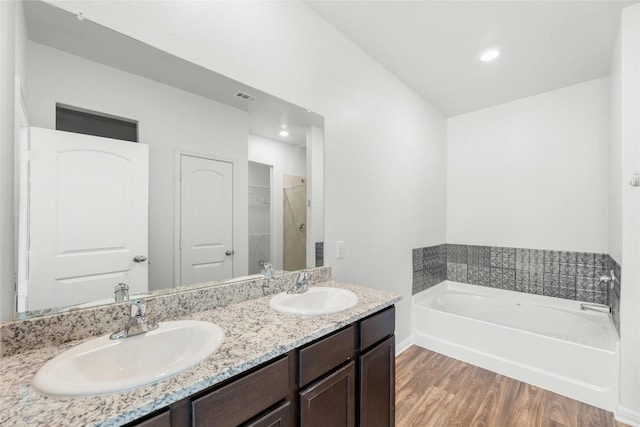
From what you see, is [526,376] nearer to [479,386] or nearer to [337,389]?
[479,386]

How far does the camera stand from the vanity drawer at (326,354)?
1.01m

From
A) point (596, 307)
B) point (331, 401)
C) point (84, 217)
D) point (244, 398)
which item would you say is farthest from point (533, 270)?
point (84, 217)

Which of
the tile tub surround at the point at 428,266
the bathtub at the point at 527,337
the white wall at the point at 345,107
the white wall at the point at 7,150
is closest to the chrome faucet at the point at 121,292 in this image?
the white wall at the point at 7,150

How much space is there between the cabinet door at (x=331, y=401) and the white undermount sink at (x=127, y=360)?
415 millimetres

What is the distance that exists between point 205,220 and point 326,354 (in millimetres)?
821

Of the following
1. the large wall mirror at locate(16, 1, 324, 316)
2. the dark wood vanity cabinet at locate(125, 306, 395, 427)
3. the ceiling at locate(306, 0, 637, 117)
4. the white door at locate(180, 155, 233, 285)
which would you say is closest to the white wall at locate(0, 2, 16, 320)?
the large wall mirror at locate(16, 1, 324, 316)

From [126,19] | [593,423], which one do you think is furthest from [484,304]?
[126,19]

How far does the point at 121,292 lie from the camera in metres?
1.05

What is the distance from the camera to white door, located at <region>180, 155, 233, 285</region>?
127 centimetres

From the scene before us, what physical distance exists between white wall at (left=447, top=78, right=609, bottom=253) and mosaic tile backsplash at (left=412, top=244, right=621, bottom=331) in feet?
0.35

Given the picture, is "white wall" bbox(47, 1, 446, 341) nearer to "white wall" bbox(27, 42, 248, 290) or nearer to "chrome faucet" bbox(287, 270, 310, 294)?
"white wall" bbox(27, 42, 248, 290)

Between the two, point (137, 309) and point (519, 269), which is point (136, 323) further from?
point (519, 269)

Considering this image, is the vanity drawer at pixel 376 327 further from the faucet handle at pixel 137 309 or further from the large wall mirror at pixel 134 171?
the faucet handle at pixel 137 309

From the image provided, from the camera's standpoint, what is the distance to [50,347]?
0.88 m
